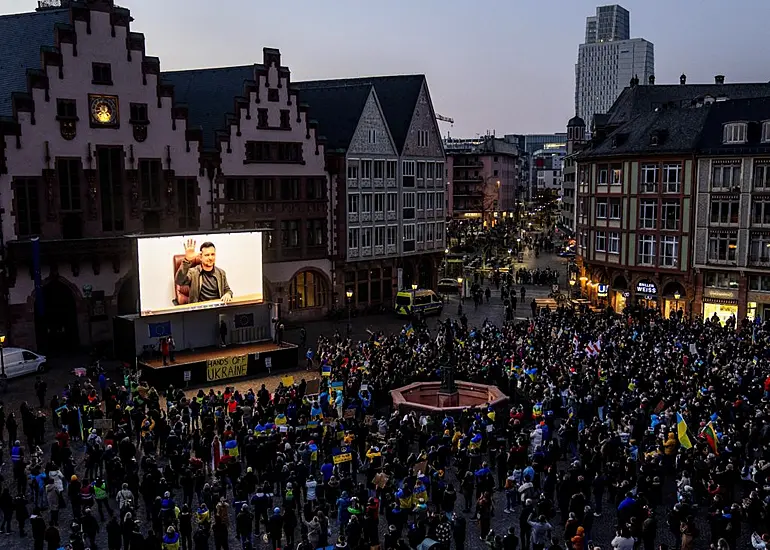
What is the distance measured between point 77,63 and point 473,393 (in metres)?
31.1

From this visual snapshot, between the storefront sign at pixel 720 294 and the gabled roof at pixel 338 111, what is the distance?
98.6ft

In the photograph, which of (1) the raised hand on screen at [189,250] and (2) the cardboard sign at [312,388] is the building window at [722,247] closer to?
(2) the cardboard sign at [312,388]

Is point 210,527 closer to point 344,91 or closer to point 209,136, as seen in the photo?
point 209,136

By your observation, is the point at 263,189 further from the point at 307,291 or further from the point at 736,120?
the point at 736,120

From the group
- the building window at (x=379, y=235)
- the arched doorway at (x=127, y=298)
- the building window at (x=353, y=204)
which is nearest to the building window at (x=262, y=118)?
the building window at (x=353, y=204)

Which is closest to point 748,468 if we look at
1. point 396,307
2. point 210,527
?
point 210,527

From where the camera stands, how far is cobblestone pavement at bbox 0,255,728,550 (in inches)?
963

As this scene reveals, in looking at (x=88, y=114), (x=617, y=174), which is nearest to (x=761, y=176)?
(x=617, y=174)

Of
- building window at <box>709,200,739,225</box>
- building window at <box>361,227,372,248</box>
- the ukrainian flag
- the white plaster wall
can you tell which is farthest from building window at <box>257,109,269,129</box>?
the ukrainian flag

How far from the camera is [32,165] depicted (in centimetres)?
4825

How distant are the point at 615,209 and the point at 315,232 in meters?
24.6

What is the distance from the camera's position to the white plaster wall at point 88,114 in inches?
1889

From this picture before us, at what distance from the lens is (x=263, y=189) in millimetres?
61062

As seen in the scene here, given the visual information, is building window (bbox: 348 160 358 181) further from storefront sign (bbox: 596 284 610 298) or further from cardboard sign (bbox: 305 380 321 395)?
cardboard sign (bbox: 305 380 321 395)
